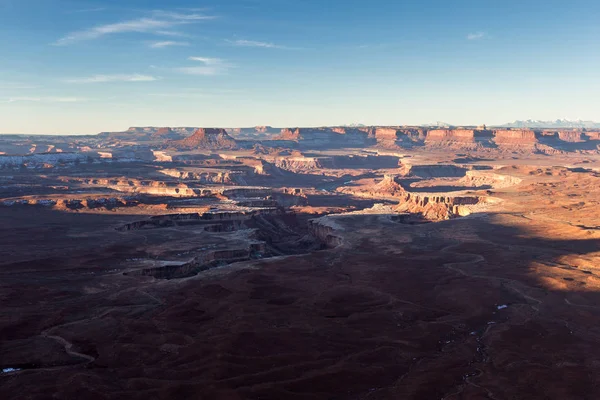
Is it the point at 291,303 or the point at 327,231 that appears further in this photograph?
the point at 327,231

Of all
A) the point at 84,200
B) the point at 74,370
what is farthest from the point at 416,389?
the point at 84,200

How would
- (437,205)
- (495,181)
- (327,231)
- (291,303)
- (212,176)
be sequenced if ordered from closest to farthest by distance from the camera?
(291,303) < (327,231) < (437,205) < (495,181) < (212,176)

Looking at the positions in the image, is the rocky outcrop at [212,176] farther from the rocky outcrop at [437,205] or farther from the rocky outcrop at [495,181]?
the rocky outcrop at [495,181]

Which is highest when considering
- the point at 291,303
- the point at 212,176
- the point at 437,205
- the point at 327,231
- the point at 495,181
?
the point at 212,176

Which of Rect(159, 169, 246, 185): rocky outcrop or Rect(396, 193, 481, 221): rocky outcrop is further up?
Rect(159, 169, 246, 185): rocky outcrop

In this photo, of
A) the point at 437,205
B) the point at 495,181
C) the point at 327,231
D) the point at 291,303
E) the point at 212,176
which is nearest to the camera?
the point at 291,303

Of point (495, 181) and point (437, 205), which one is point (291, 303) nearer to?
point (437, 205)

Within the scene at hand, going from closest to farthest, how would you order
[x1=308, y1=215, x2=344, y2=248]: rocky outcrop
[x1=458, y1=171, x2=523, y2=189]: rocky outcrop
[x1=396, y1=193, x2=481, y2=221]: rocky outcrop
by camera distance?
[x1=308, y1=215, x2=344, y2=248]: rocky outcrop, [x1=396, y1=193, x2=481, y2=221]: rocky outcrop, [x1=458, y1=171, x2=523, y2=189]: rocky outcrop

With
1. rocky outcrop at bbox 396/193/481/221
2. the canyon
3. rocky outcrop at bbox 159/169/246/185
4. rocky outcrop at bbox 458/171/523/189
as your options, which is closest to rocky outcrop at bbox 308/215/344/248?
the canyon

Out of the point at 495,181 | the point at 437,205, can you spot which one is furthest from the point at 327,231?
the point at 495,181

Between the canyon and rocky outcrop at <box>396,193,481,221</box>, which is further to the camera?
rocky outcrop at <box>396,193,481,221</box>

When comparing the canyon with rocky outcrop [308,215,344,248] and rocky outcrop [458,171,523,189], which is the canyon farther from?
rocky outcrop [458,171,523,189]
